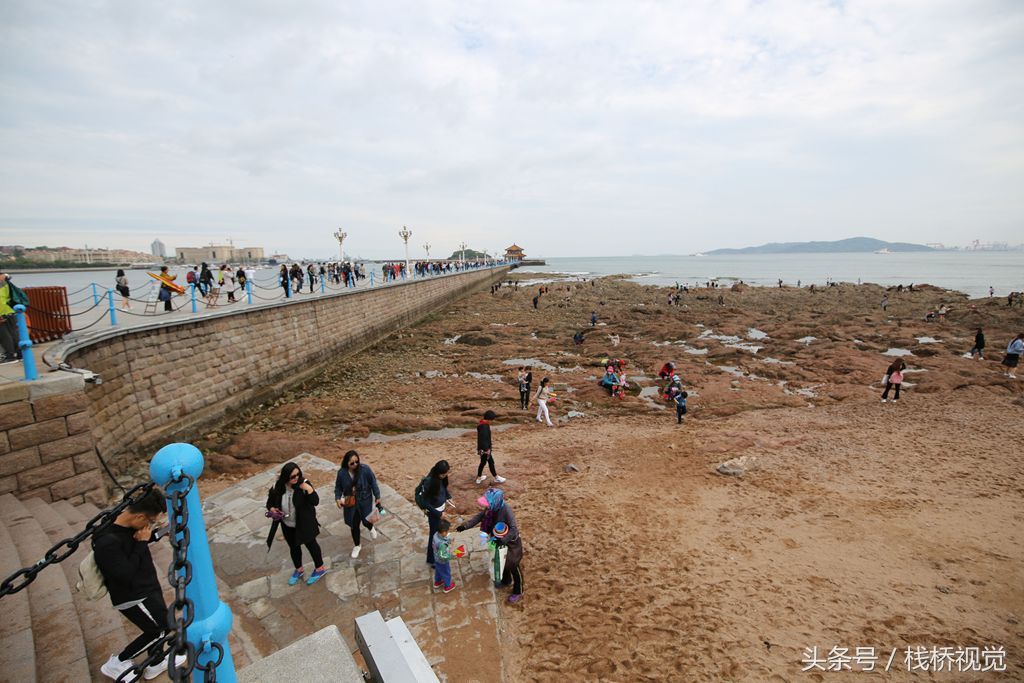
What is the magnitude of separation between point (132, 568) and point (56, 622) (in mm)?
1444

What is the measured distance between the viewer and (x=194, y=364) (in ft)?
37.6

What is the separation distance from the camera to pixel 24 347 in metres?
5.95

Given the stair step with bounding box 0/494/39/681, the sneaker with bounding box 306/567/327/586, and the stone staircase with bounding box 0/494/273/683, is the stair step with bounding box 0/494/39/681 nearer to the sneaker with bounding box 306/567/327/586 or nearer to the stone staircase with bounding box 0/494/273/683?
the stone staircase with bounding box 0/494/273/683

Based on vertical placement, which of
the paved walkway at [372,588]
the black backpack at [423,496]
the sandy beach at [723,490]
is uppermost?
the black backpack at [423,496]

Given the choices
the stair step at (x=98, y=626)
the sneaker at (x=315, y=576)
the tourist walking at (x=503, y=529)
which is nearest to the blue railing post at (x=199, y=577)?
the stair step at (x=98, y=626)

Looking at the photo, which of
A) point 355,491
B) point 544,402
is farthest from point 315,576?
point 544,402

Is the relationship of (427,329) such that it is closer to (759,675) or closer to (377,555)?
(377,555)

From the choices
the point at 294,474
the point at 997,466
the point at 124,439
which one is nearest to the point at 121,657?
the point at 294,474

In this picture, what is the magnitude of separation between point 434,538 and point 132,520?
10.2 feet

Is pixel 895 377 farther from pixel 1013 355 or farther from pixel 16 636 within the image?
pixel 16 636

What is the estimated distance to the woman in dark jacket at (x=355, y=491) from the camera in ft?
18.4

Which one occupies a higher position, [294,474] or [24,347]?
[24,347]

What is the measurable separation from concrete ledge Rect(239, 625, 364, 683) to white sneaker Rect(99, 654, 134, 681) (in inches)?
60.3

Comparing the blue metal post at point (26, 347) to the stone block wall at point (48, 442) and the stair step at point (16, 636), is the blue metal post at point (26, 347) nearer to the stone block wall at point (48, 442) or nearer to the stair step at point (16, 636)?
the stone block wall at point (48, 442)
